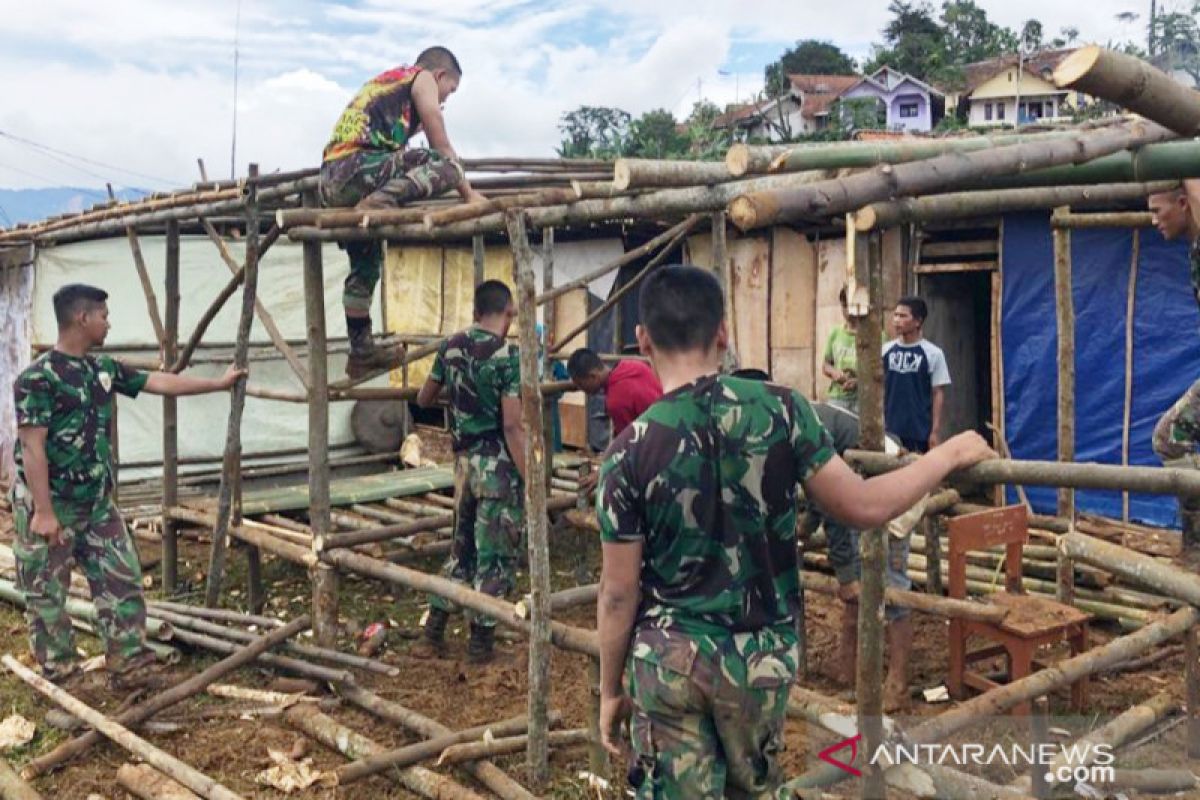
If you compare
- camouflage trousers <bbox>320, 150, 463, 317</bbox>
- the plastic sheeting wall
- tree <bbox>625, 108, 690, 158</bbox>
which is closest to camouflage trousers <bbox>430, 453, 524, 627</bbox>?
camouflage trousers <bbox>320, 150, 463, 317</bbox>

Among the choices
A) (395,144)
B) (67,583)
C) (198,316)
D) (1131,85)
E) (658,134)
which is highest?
(658,134)

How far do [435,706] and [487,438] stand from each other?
156 centimetres

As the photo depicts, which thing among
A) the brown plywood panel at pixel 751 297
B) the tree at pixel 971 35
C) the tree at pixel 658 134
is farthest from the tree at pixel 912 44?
the brown plywood panel at pixel 751 297

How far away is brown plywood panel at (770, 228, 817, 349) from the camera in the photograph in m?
11.2

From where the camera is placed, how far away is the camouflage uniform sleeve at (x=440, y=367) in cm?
602

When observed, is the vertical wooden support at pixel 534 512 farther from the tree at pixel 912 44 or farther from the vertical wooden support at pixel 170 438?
the tree at pixel 912 44

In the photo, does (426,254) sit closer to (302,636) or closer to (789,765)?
(302,636)

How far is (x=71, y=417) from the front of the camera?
5.51 metres

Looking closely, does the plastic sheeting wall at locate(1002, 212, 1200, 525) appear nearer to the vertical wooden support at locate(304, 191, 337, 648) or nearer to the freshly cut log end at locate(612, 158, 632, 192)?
the vertical wooden support at locate(304, 191, 337, 648)

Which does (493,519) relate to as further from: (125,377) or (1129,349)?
(1129,349)

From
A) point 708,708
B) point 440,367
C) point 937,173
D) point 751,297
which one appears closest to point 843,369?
point 440,367

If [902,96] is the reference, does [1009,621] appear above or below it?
below

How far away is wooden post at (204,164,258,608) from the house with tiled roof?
127ft

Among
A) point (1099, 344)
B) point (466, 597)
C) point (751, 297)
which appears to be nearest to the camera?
point (466, 597)
